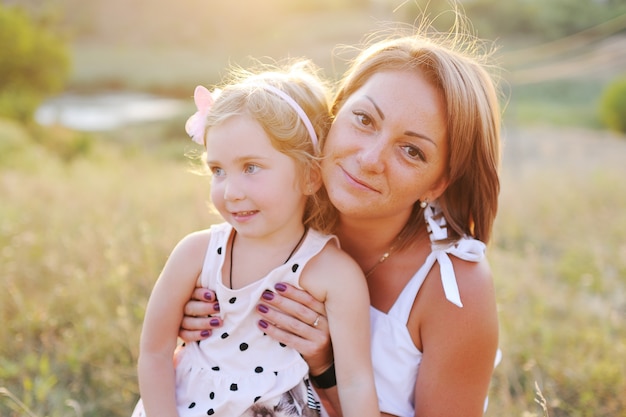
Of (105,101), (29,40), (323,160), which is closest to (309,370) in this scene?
(323,160)

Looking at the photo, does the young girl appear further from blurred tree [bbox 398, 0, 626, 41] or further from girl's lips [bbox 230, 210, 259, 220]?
blurred tree [bbox 398, 0, 626, 41]

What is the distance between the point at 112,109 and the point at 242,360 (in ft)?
75.6

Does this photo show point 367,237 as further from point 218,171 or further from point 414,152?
point 218,171

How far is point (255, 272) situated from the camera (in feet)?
6.44

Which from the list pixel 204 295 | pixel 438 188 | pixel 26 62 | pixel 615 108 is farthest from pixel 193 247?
pixel 615 108

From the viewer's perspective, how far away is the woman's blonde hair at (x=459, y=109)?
1.95m

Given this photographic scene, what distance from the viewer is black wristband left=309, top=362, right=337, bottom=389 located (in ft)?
6.51

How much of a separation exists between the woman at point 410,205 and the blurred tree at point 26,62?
12613mm

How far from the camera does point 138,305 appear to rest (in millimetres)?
3641

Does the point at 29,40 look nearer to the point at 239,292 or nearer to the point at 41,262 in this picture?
the point at 41,262

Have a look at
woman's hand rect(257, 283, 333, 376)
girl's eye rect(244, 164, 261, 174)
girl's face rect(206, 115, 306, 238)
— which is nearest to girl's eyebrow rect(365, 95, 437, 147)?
girl's face rect(206, 115, 306, 238)

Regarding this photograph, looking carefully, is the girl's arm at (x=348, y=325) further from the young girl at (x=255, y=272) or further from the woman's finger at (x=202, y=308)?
the woman's finger at (x=202, y=308)

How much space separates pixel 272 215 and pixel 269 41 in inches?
1015

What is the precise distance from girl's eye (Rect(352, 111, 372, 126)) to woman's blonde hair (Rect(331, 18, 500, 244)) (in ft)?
0.58
